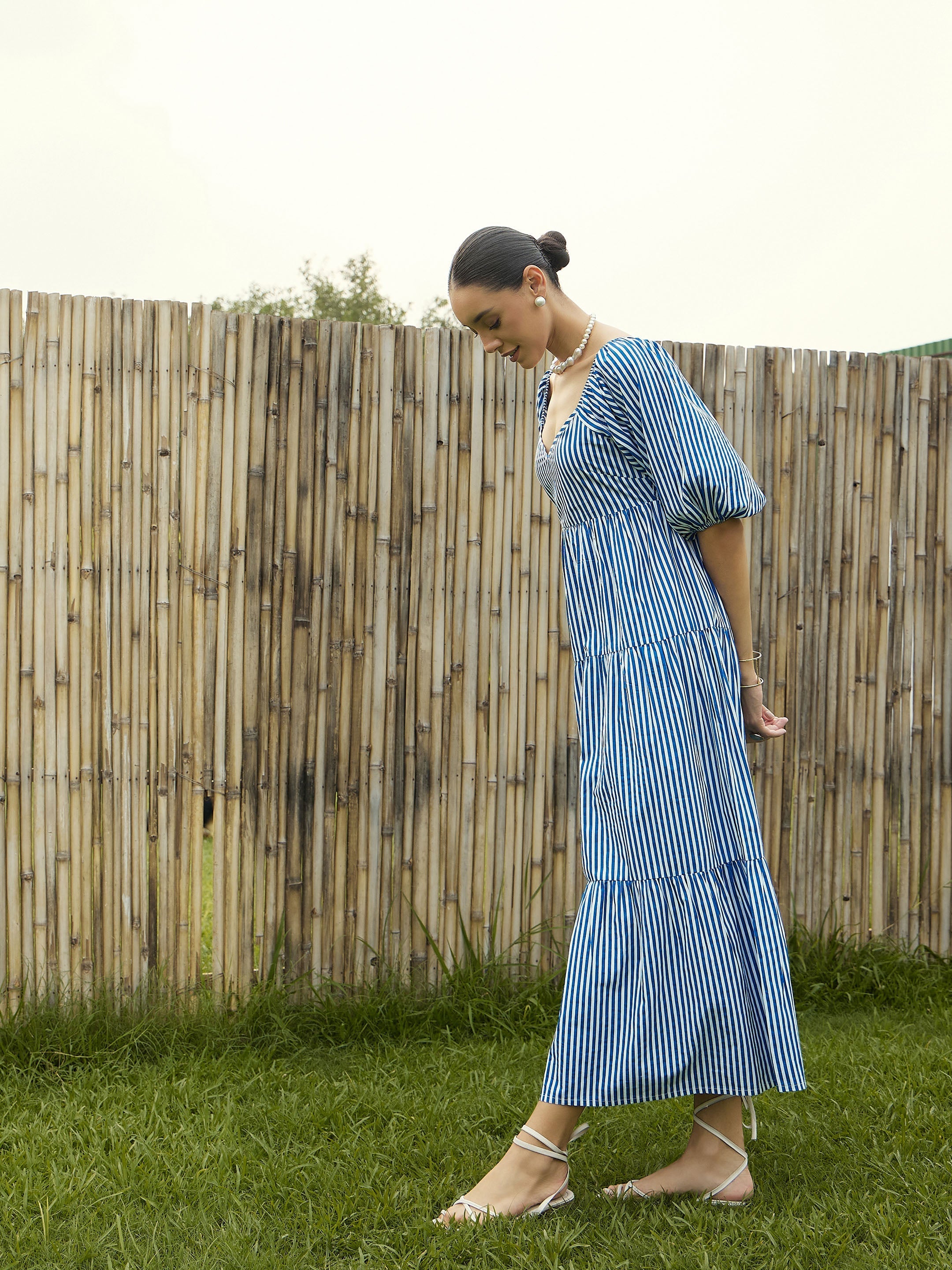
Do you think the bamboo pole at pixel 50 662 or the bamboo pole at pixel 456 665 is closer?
the bamboo pole at pixel 50 662

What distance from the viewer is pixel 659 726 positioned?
1.79 m

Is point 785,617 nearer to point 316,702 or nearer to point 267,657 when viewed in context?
point 316,702

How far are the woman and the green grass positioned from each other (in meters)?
0.12

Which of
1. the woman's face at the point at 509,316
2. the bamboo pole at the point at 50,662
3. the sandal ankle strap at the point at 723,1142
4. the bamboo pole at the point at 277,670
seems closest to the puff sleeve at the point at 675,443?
the woman's face at the point at 509,316

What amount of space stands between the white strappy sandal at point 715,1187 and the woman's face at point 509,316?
4.33ft

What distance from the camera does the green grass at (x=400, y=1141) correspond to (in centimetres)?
169

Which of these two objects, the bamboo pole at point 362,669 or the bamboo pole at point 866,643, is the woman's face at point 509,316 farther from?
the bamboo pole at point 866,643

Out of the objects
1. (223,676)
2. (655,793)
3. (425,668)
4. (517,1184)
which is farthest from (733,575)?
(223,676)

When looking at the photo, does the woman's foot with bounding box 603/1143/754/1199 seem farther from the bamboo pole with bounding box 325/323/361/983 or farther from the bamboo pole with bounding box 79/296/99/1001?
the bamboo pole with bounding box 79/296/99/1001

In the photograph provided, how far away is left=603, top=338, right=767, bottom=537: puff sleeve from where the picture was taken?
1.77 m

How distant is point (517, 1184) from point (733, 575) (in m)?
1.07

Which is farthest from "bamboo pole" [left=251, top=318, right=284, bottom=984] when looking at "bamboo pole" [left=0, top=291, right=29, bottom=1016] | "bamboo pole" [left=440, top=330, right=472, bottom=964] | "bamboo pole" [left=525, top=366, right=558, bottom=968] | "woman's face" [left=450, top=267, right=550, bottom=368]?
"woman's face" [left=450, top=267, right=550, bottom=368]

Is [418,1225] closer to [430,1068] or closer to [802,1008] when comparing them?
[430,1068]

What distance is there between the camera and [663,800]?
1786 mm
